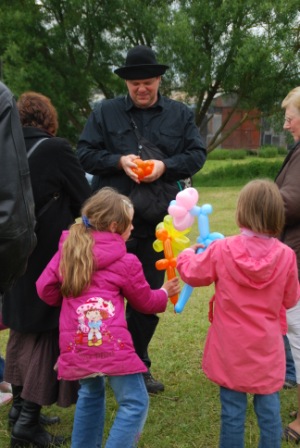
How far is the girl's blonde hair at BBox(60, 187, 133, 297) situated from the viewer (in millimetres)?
2287

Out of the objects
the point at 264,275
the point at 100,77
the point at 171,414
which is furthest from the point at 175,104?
the point at 100,77

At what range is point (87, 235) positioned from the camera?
2.36m

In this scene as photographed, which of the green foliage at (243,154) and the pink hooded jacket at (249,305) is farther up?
the pink hooded jacket at (249,305)

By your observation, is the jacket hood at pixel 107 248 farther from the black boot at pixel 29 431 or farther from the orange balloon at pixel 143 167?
the black boot at pixel 29 431

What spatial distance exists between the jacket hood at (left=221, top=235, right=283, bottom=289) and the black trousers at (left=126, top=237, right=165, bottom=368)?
3.64ft

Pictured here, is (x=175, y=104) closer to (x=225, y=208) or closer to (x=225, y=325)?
(x=225, y=325)

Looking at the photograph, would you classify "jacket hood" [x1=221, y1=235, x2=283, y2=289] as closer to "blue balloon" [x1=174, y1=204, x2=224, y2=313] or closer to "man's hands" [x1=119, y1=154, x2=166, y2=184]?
"blue balloon" [x1=174, y1=204, x2=224, y2=313]

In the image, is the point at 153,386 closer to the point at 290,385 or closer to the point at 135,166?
the point at 290,385

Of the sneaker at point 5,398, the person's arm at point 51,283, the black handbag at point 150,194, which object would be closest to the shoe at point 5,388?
the sneaker at point 5,398

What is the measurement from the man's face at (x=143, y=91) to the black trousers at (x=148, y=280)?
81 cm

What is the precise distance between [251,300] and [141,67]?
161cm

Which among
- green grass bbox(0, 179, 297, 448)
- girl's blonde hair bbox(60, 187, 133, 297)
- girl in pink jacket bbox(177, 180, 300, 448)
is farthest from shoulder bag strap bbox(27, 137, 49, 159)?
green grass bbox(0, 179, 297, 448)

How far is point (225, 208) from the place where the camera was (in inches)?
464

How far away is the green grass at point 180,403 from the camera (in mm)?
2951
